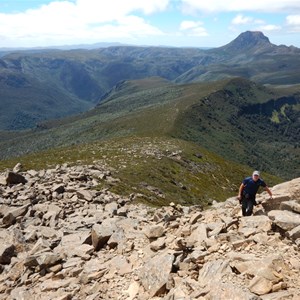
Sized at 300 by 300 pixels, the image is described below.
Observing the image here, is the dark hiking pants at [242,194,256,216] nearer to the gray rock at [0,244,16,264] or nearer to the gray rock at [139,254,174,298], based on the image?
the gray rock at [139,254,174,298]

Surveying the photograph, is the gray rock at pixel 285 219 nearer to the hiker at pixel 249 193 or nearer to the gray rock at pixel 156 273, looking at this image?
the hiker at pixel 249 193

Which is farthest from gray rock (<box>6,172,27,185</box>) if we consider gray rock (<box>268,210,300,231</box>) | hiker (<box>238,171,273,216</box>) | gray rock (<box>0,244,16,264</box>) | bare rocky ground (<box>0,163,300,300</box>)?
gray rock (<box>268,210,300,231</box>)

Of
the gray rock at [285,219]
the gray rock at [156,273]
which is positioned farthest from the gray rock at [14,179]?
the gray rock at [285,219]

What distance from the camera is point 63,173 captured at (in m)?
50.8

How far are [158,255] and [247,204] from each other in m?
7.09

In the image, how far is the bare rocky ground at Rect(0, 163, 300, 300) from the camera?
16.5 metres

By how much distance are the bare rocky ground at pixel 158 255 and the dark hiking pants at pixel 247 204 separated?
57 centimetres

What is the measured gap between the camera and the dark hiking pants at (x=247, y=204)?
23.5 metres

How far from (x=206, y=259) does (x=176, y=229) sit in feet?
19.0

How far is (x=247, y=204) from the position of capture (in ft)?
77.9

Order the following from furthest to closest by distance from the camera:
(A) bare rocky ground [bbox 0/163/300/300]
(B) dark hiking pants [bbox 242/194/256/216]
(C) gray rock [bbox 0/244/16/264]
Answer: (C) gray rock [bbox 0/244/16/264], (B) dark hiking pants [bbox 242/194/256/216], (A) bare rocky ground [bbox 0/163/300/300]

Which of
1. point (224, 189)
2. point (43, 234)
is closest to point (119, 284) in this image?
point (43, 234)

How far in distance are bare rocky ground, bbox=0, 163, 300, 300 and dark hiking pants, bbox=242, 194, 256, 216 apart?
1.87 feet

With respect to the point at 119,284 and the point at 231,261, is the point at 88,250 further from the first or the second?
the point at 231,261
